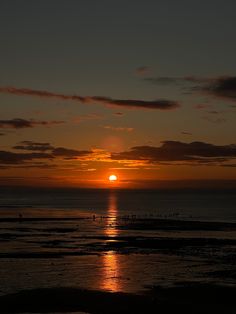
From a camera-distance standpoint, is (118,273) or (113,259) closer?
(118,273)

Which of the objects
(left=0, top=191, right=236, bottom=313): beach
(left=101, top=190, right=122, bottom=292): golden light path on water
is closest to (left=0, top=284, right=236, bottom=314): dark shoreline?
(left=0, top=191, right=236, bottom=313): beach

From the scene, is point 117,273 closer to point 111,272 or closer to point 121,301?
point 111,272

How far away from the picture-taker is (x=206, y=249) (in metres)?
51.8

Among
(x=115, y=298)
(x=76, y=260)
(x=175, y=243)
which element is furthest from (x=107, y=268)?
(x=175, y=243)

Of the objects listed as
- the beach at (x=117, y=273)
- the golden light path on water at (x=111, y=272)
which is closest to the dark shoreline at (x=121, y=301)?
the beach at (x=117, y=273)

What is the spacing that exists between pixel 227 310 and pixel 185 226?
55.9 m

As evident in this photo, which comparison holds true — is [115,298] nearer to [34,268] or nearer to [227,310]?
[227,310]

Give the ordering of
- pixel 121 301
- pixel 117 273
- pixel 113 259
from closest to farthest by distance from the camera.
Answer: pixel 121 301 < pixel 117 273 < pixel 113 259

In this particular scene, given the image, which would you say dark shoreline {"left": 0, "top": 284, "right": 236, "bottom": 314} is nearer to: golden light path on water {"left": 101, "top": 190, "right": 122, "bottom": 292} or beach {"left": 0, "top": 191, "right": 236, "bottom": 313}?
beach {"left": 0, "top": 191, "right": 236, "bottom": 313}

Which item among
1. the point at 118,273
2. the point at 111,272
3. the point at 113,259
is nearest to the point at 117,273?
the point at 118,273

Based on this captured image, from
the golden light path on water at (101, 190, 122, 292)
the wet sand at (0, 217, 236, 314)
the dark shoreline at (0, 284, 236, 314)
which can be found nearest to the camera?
the dark shoreline at (0, 284, 236, 314)

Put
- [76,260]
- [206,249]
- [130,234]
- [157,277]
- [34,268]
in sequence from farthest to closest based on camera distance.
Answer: [130,234] < [206,249] < [76,260] < [34,268] < [157,277]

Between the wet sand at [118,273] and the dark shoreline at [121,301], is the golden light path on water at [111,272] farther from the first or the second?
the dark shoreline at [121,301]

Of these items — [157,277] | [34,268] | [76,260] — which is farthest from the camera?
[76,260]
